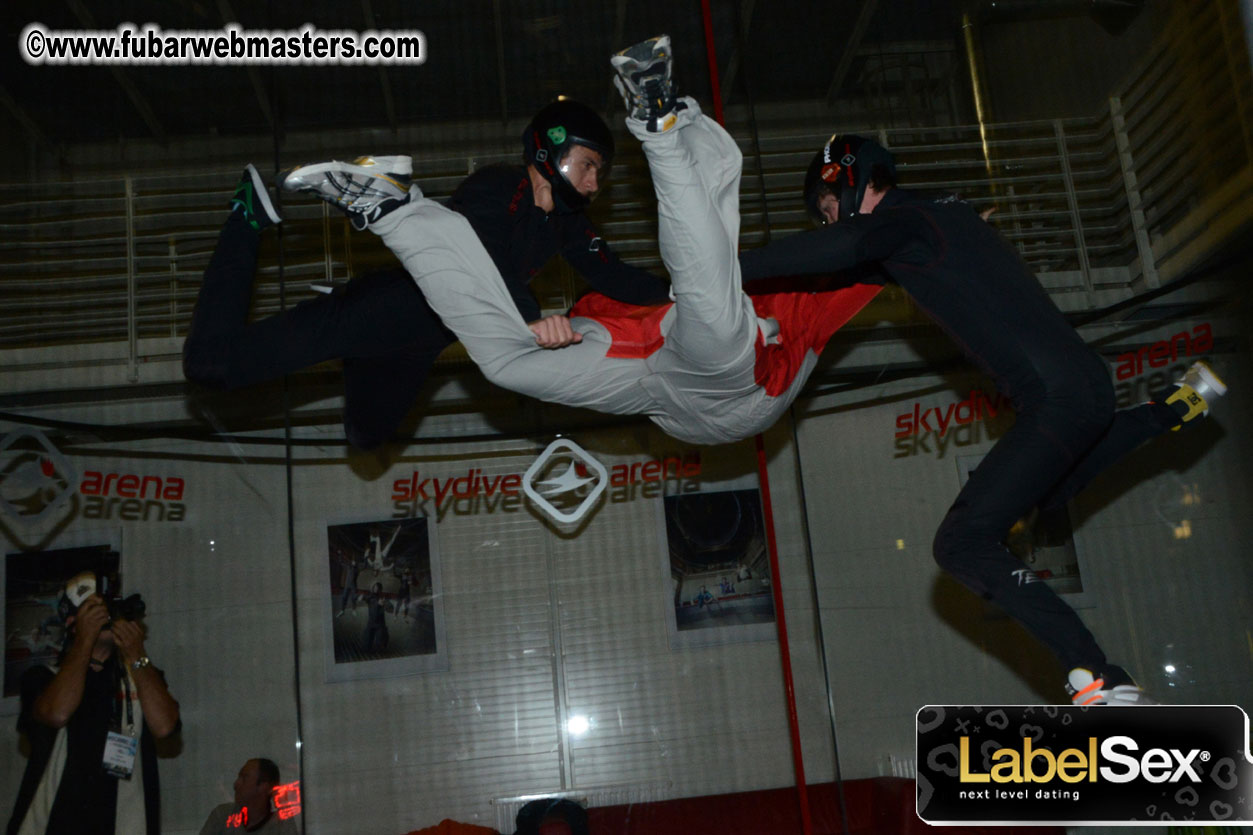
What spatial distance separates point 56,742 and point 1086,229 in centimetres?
383

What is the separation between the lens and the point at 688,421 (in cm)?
263

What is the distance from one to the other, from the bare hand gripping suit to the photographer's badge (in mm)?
1710

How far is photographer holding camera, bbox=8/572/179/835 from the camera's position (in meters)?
2.92

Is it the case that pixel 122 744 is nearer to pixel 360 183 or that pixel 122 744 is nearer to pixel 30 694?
pixel 30 694

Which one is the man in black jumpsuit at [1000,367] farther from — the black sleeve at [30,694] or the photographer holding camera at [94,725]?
the black sleeve at [30,694]

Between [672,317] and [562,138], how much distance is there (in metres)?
0.57

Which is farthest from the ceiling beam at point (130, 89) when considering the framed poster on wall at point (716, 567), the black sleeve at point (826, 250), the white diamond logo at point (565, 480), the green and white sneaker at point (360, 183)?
the black sleeve at point (826, 250)

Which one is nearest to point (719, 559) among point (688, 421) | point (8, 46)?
point (688, 421)

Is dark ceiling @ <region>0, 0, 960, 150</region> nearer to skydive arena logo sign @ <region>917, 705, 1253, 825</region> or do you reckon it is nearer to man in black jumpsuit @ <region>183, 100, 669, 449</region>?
man in black jumpsuit @ <region>183, 100, 669, 449</region>

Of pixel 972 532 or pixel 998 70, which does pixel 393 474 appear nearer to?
pixel 972 532

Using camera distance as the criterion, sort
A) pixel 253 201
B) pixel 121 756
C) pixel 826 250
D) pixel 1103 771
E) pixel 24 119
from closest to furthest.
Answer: pixel 1103 771
pixel 826 250
pixel 253 201
pixel 121 756
pixel 24 119

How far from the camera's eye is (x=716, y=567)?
10.3 feet

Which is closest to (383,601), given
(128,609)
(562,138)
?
(128,609)

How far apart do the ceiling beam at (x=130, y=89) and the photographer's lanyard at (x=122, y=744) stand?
1864 mm
